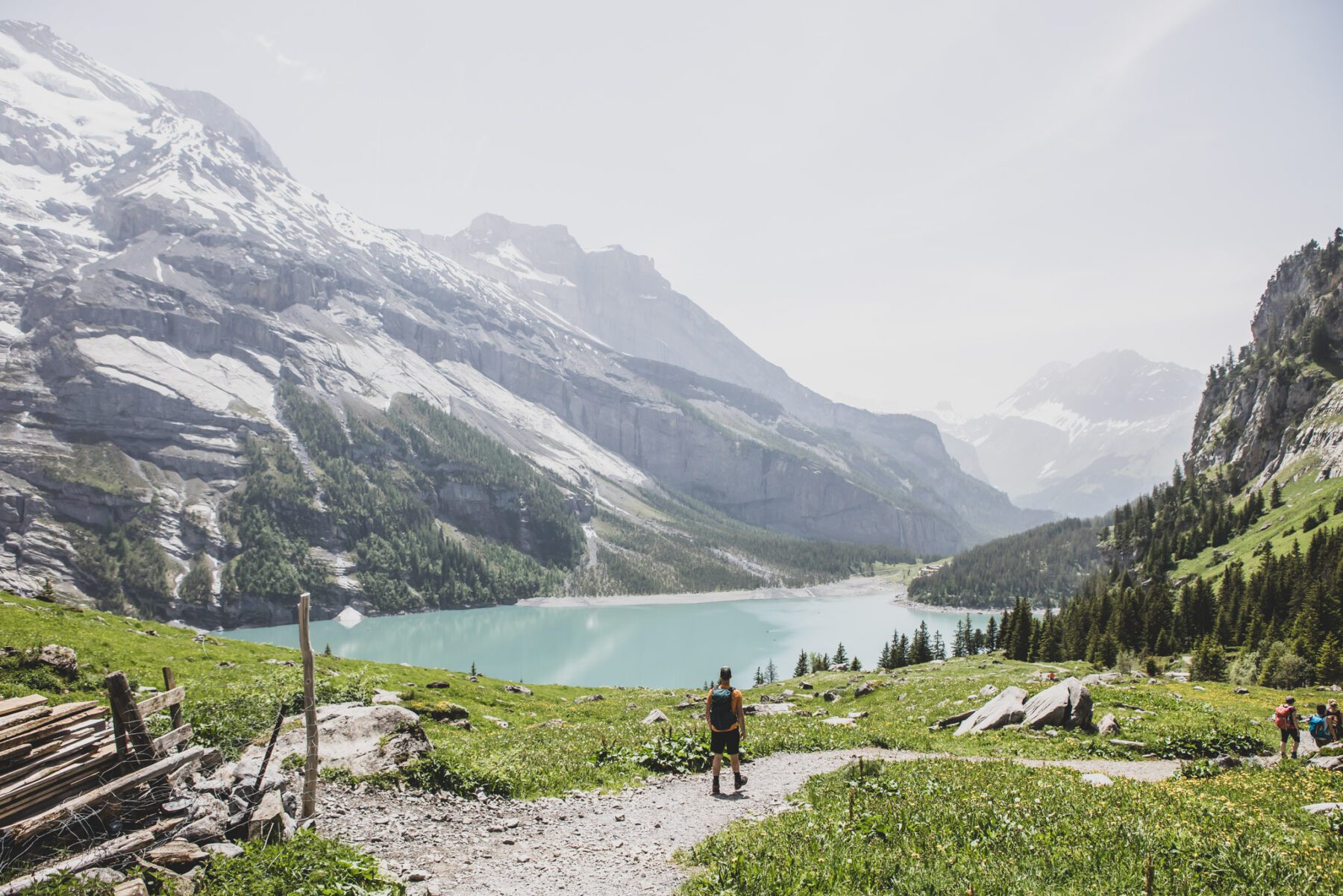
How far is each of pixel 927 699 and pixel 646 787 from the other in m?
23.4

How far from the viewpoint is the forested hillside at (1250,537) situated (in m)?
52.6

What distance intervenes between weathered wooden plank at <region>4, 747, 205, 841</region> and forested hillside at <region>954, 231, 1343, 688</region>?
55.6 metres

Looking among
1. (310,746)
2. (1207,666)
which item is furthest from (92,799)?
(1207,666)

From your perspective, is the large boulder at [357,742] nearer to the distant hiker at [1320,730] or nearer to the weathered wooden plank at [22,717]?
the weathered wooden plank at [22,717]

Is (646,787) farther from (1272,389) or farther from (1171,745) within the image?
(1272,389)

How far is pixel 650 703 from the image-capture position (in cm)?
3688

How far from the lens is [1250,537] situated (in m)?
102

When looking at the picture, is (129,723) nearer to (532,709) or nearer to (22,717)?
(22,717)

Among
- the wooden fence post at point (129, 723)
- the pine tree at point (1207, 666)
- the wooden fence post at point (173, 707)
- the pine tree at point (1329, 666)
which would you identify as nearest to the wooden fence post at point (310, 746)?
the wooden fence post at point (129, 723)

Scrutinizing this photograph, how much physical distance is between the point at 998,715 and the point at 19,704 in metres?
27.4

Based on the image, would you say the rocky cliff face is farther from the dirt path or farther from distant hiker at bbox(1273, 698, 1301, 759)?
the dirt path

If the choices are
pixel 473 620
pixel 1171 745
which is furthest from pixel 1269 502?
pixel 473 620

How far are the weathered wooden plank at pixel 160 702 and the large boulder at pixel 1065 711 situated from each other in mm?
25165

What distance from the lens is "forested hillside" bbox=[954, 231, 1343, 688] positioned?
52594mm
